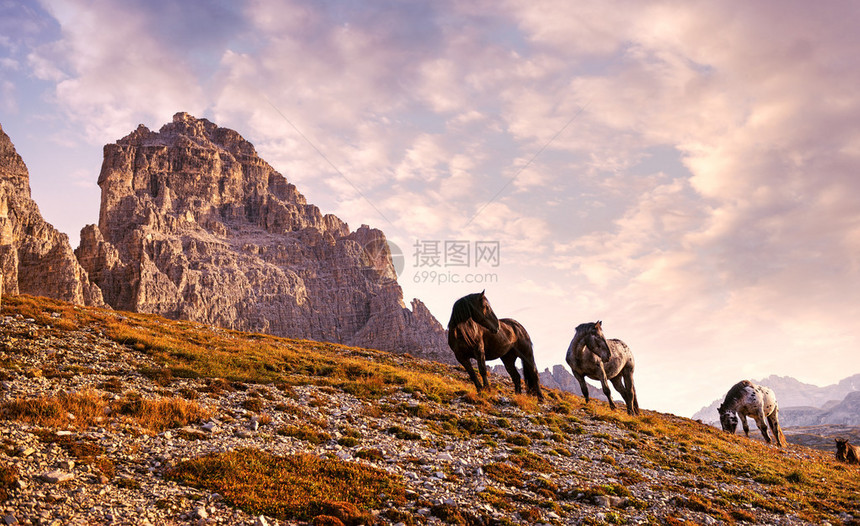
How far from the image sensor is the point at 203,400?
1611 centimetres

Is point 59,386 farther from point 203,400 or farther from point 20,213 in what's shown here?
point 20,213

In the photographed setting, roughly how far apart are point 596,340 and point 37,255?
160 meters

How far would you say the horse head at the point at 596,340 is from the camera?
87.5ft

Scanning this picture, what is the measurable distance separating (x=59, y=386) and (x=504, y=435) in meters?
15.4

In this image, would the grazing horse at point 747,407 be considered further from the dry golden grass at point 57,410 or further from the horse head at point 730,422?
the dry golden grass at point 57,410

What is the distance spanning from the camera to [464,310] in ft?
76.6

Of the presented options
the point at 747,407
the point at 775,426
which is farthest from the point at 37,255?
the point at 775,426

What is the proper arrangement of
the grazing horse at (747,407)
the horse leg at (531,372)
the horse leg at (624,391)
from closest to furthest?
the horse leg at (531,372) < the horse leg at (624,391) < the grazing horse at (747,407)

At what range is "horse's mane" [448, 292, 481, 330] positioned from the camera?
23.3 meters

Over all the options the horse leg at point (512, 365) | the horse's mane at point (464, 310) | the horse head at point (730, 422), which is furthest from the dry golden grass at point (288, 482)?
the horse head at point (730, 422)

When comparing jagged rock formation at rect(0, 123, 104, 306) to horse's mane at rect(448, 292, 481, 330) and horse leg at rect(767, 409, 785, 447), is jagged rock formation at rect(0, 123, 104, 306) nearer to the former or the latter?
horse's mane at rect(448, 292, 481, 330)

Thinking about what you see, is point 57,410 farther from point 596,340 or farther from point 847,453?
point 847,453

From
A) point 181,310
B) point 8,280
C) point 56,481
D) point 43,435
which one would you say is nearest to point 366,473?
point 56,481

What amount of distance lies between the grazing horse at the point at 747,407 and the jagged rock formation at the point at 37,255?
14563 cm
